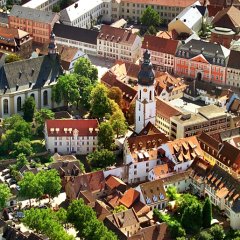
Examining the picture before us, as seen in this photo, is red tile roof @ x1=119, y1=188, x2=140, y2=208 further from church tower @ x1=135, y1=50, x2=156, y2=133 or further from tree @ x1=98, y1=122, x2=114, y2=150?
church tower @ x1=135, y1=50, x2=156, y2=133

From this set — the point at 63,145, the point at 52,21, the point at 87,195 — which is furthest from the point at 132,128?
the point at 52,21

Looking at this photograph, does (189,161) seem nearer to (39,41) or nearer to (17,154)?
(17,154)

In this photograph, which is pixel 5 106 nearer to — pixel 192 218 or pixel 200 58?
pixel 200 58

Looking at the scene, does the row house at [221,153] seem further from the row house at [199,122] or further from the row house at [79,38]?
the row house at [79,38]

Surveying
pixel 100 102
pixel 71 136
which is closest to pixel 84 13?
pixel 100 102

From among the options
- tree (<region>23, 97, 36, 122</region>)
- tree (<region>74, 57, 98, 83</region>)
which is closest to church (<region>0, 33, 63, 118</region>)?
tree (<region>23, 97, 36, 122</region>)

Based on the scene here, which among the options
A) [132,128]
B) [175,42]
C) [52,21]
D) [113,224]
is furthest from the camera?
[52,21]
